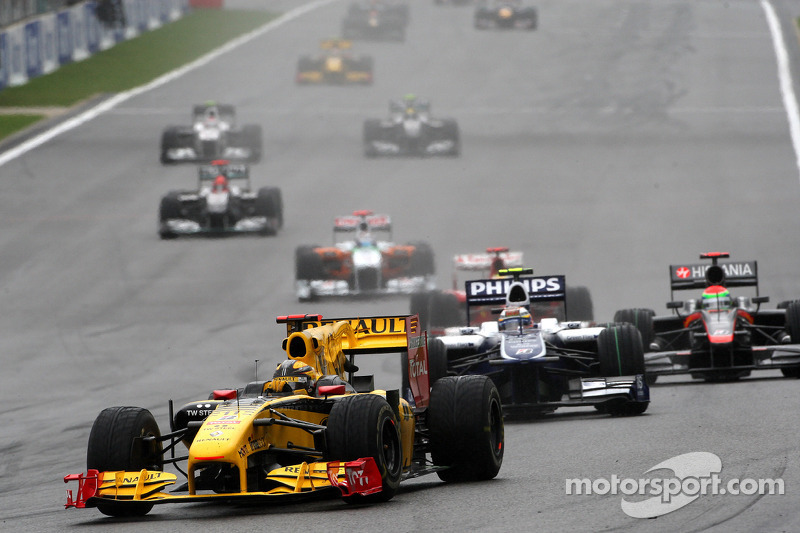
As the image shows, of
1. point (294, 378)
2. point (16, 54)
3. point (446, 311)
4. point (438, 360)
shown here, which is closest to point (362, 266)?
point (446, 311)

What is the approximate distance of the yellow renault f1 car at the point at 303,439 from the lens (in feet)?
37.8

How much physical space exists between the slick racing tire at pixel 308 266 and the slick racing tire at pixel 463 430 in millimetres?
16194

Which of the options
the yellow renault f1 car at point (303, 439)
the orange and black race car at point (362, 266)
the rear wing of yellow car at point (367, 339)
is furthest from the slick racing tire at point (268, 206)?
the yellow renault f1 car at point (303, 439)

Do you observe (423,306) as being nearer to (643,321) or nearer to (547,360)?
(643,321)

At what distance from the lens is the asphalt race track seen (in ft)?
42.5

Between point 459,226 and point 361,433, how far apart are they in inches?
991

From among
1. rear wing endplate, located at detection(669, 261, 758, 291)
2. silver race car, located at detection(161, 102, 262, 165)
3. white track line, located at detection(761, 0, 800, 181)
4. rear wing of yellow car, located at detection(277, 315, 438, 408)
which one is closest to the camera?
rear wing of yellow car, located at detection(277, 315, 438, 408)

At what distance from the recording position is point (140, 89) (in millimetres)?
54062

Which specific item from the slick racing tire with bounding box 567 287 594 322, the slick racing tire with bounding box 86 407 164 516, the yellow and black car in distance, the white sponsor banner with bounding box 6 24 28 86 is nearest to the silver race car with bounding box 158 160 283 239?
the slick racing tire with bounding box 567 287 594 322

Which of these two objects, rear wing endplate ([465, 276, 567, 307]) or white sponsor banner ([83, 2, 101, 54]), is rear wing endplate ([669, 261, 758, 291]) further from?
white sponsor banner ([83, 2, 101, 54])

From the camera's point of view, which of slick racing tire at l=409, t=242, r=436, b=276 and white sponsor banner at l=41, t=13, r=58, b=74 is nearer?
slick racing tire at l=409, t=242, r=436, b=276

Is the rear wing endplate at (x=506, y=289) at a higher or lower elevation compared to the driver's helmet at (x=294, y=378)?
higher

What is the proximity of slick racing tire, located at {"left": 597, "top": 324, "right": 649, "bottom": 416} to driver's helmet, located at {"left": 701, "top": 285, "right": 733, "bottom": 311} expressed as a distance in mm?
3708

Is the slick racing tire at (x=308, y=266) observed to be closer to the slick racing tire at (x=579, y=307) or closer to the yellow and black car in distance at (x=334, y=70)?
the slick racing tire at (x=579, y=307)
